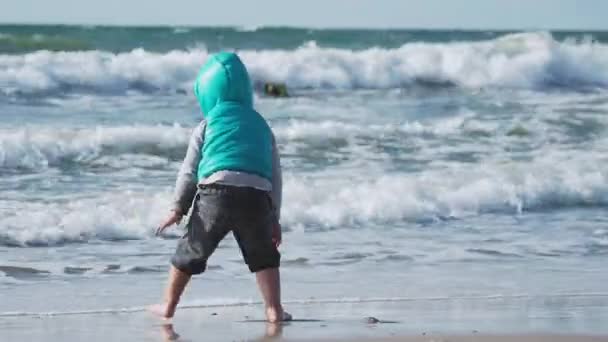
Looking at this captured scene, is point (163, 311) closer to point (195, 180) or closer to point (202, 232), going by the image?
point (202, 232)

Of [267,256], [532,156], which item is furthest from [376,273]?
[532,156]

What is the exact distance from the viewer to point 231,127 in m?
5.20

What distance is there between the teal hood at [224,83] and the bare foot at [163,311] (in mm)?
806

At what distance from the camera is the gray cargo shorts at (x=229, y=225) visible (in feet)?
17.0

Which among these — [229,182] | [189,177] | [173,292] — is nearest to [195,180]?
[189,177]

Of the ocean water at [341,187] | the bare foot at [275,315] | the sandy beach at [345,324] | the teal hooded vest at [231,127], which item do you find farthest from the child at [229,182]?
the ocean water at [341,187]

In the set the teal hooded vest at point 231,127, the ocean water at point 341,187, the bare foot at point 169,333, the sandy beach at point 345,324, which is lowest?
the ocean water at point 341,187

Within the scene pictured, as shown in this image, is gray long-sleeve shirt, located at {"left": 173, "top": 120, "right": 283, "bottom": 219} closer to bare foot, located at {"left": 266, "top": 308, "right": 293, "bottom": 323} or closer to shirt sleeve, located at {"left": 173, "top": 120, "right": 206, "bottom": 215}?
shirt sleeve, located at {"left": 173, "top": 120, "right": 206, "bottom": 215}

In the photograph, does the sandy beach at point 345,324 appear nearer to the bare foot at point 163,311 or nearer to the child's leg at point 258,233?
the bare foot at point 163,311

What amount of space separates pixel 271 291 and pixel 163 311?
1.50 ft

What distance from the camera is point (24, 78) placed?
18.8 metres

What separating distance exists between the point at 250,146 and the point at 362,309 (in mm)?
1087

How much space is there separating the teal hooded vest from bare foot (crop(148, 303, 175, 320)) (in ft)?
1.90

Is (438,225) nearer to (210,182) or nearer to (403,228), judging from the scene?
(403,228)
